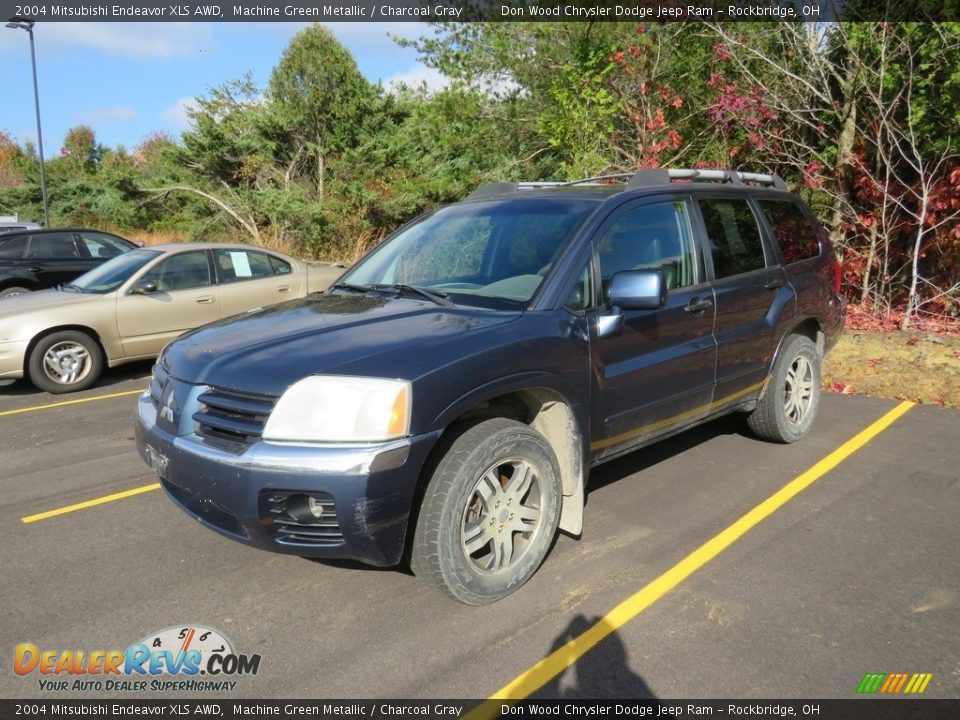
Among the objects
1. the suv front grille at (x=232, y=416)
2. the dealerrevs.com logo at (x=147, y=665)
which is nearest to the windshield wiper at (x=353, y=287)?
the suv front grille at (x=232, y=416)

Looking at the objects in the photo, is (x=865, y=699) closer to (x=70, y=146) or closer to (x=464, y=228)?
(x=464, y=228)

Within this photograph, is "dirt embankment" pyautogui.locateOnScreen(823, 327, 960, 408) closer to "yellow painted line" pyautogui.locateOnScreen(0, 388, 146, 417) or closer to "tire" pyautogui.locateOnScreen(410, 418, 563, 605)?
"tire" pyautogui.locateOnScreen(410, 418, 563, 605)

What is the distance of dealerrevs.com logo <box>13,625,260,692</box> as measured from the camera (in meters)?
2.77

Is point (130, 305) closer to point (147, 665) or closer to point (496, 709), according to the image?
point (147, 665)

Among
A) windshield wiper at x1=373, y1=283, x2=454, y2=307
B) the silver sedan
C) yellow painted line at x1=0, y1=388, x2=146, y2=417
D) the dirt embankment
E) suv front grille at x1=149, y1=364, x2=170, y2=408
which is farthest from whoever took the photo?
the silver sedan

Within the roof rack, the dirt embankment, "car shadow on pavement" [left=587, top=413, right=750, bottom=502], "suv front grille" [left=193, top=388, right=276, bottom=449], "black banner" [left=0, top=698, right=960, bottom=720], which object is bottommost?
"black banner" [left=0, top=698, right=960, bottom=720]

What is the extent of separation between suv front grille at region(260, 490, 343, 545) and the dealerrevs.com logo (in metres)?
0.52

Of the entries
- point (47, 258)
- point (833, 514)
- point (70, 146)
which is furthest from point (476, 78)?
point (70, 146)

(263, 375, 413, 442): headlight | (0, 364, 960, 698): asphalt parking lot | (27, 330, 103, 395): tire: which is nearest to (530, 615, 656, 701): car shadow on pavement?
(0, 364, 960, 698): asphalt parking lot

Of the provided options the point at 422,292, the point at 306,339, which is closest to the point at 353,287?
the point at 422,292

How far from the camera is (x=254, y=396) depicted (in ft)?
9.55

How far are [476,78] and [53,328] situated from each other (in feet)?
32.0

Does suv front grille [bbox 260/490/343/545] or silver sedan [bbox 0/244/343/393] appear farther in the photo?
silver sedan [bbox 0/244/343/393]

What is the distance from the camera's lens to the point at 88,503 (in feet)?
14.7
